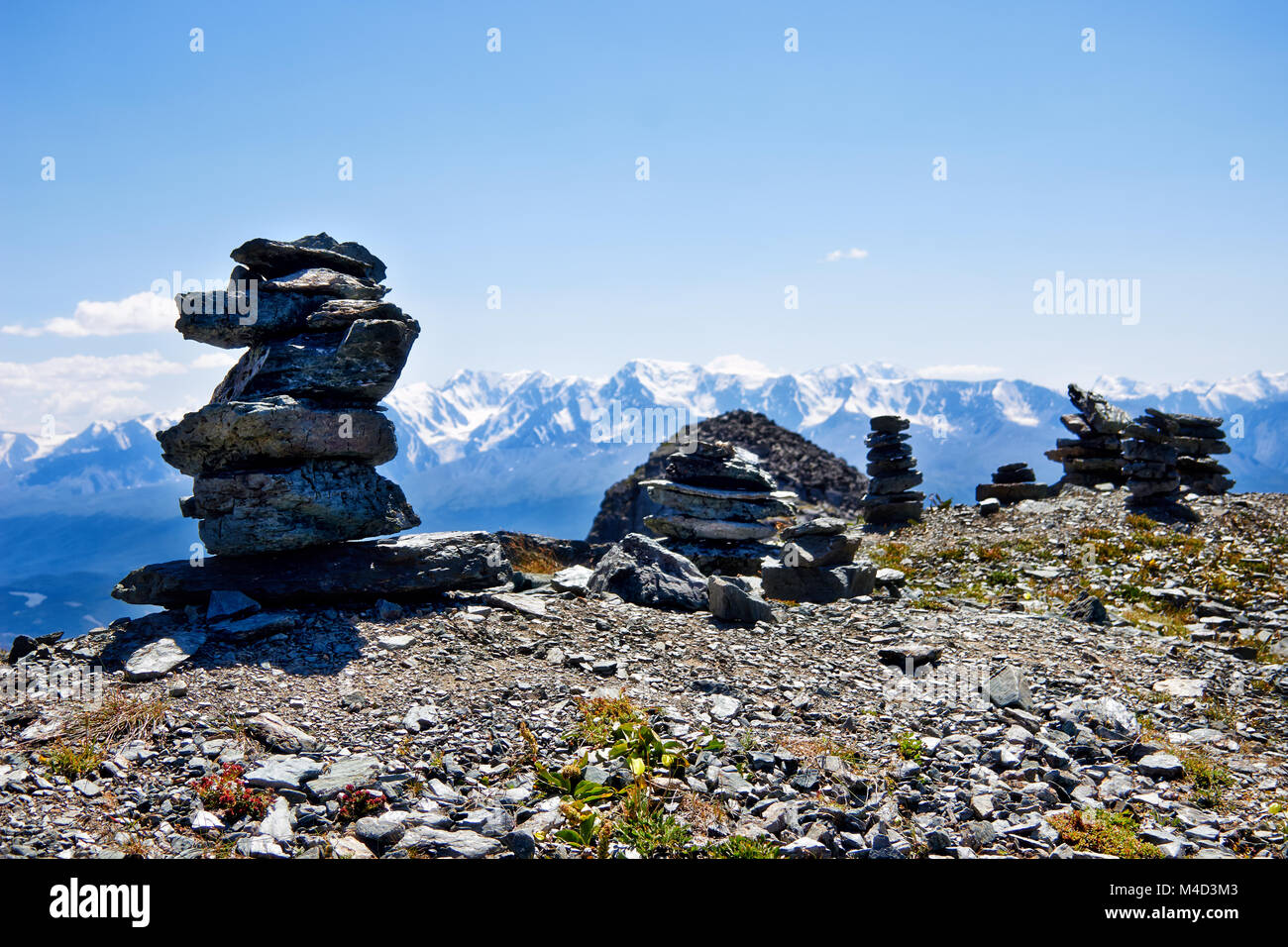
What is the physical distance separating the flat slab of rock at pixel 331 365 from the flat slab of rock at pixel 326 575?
3.23 metres

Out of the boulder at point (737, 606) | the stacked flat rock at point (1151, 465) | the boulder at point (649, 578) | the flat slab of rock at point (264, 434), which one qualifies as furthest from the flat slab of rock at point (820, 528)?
the stacked flat rock at point (1151, 465)

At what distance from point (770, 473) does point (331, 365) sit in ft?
134

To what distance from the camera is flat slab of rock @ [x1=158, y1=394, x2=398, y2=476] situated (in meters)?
14.1

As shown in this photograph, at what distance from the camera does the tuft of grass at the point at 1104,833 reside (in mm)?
7434

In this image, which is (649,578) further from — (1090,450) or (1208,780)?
(1090,450)

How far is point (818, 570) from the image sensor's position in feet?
62.2

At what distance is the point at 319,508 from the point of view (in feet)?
47.6

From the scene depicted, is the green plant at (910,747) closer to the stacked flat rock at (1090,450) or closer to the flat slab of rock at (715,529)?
the flat slab of rock at (715,529)

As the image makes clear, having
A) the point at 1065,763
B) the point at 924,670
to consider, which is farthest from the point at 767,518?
the point at 1065,763

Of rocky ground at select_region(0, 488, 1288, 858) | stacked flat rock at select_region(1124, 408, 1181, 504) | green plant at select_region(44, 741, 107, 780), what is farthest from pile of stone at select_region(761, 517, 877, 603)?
stacked flat rock at select_region(1124, 408, 1181, 504)

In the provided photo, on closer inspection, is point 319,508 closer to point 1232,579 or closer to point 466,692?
point 466,692

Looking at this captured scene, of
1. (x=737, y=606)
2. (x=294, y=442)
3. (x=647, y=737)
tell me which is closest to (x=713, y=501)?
(x=737, y=606)

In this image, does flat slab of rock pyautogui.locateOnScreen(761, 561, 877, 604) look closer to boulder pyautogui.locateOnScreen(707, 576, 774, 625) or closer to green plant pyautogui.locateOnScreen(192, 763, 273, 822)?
boulder pyautogui.locateOnScreen(707, 576, 774, 625)

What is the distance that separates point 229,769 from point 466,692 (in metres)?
3.49
